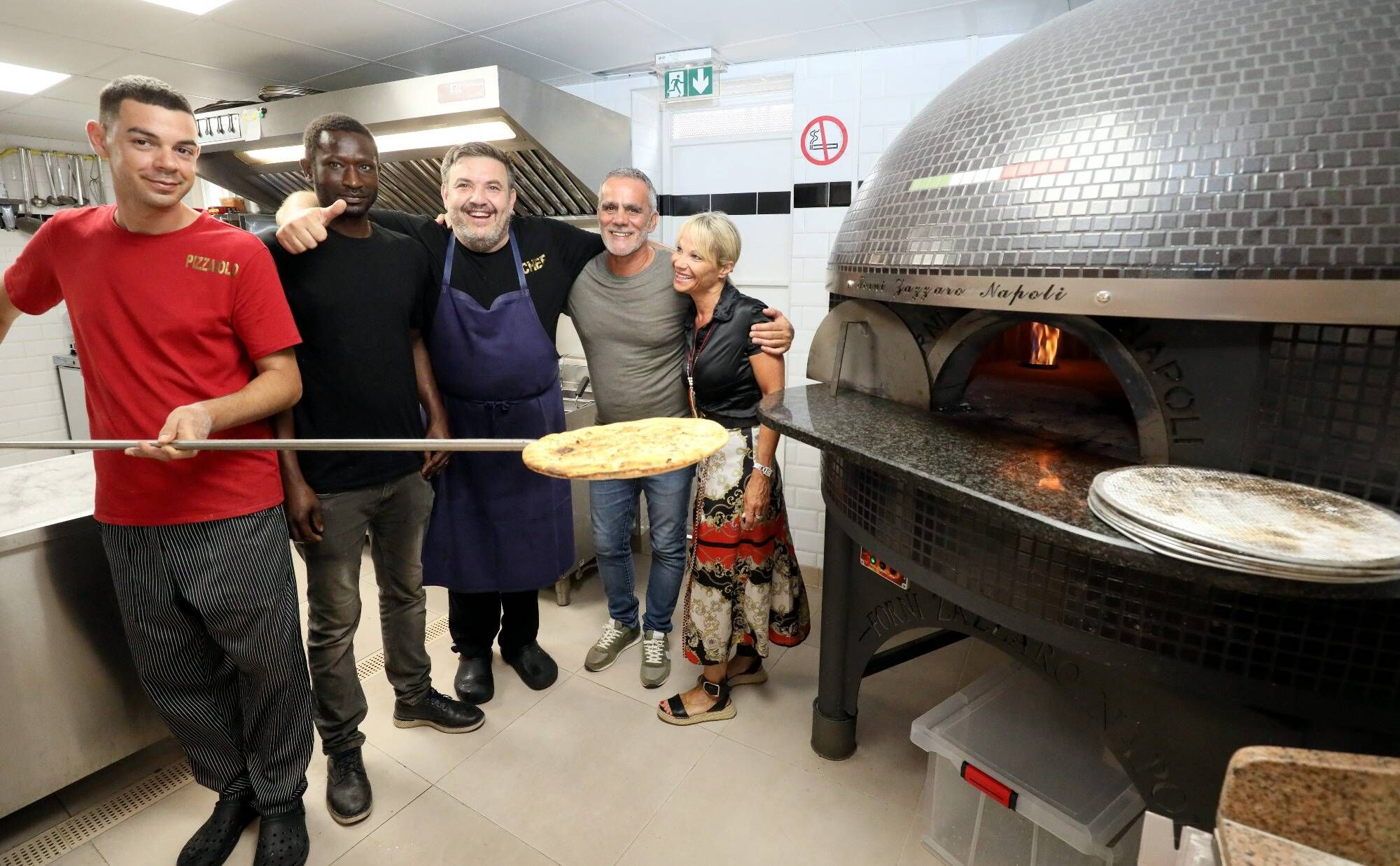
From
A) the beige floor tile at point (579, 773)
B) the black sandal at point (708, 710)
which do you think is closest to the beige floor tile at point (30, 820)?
the beige floor tile at point (579, 773)

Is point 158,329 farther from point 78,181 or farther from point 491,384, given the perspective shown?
point 78,181

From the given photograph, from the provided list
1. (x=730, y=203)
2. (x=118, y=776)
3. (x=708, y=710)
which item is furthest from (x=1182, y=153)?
(x=118, y=776)

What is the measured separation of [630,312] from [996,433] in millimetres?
1118

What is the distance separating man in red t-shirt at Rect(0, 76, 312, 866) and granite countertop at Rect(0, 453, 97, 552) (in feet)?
1.25

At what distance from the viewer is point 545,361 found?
2064mm

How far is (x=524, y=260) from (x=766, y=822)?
1730 millimetres

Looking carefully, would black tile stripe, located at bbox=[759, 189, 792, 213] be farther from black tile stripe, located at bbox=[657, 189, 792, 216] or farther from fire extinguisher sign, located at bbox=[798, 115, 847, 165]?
fire extinguisher sign, located at bbox=[798, 115, 847, 165]

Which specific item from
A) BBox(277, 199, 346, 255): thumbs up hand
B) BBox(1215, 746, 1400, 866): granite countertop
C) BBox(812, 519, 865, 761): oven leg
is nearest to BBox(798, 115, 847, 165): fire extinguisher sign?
BBox(812, 519, 865, 761): oven leg

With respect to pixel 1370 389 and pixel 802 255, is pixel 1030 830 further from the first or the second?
pixel 802 255

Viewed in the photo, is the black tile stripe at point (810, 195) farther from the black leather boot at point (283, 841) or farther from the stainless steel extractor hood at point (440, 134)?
the black leather boot at point (283, 841)

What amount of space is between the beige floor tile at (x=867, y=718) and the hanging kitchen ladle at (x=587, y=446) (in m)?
1.23

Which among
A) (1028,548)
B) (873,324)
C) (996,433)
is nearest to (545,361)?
(873,324)

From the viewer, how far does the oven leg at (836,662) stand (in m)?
1.88

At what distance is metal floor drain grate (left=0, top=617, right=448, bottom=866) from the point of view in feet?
5.69
